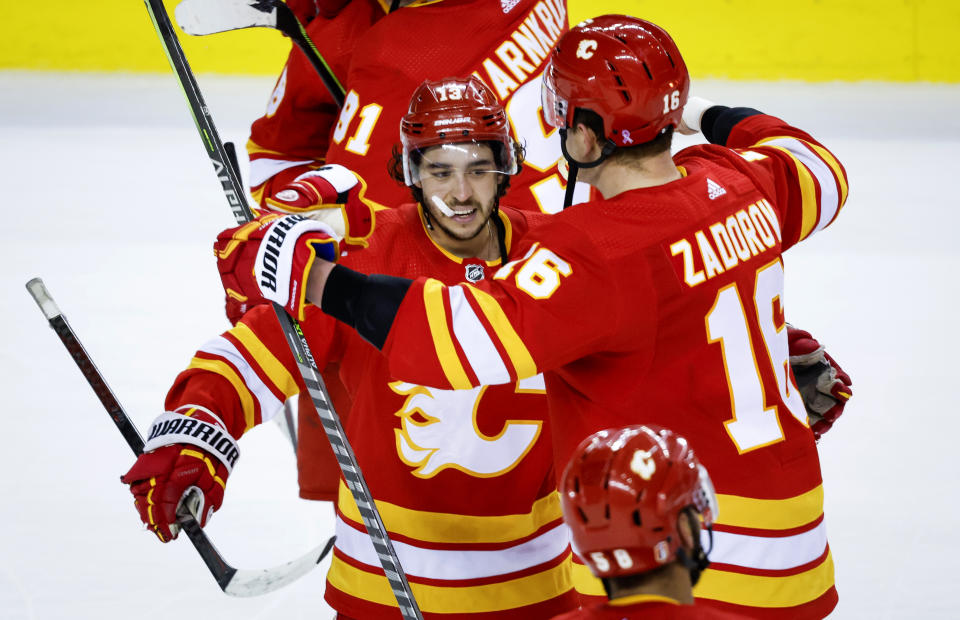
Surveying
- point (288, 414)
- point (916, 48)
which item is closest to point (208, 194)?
point (288, 414)

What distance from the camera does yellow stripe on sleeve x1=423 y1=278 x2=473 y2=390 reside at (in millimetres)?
1770

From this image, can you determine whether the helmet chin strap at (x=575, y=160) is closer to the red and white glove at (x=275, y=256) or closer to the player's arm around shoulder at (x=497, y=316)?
the player's arm around shoulder at (x=497, y=316)

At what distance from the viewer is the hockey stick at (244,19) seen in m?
2.38

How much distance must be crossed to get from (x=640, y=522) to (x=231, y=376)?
1.11 m

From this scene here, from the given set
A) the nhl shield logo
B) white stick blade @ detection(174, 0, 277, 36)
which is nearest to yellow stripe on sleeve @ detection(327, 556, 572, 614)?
the nhl shield logo

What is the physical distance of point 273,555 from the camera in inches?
133

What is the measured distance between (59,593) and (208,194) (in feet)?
11.8

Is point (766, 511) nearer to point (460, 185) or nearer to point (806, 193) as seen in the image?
point (806, 193)

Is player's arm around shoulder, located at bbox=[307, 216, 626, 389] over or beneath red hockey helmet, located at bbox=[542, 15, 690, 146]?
beneath

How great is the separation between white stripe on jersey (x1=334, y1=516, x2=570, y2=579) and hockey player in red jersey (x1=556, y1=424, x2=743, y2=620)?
2.97 ft

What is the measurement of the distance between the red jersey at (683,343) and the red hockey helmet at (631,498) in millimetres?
390

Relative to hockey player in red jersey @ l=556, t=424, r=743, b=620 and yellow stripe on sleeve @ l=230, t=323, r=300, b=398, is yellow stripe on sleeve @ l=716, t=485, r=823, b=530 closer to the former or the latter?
hockey player in red jersey @ l=556, t=424, r=743, b=620

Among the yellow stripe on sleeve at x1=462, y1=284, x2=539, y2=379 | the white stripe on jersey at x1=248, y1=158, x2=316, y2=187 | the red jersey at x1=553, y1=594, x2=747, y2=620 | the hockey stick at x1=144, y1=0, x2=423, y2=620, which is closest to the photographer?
the red jersey at x1=553, y1=594, x2=747, y2=620

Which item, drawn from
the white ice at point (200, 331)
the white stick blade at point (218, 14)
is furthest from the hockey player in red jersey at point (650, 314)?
the white ice at point (200, 331)
